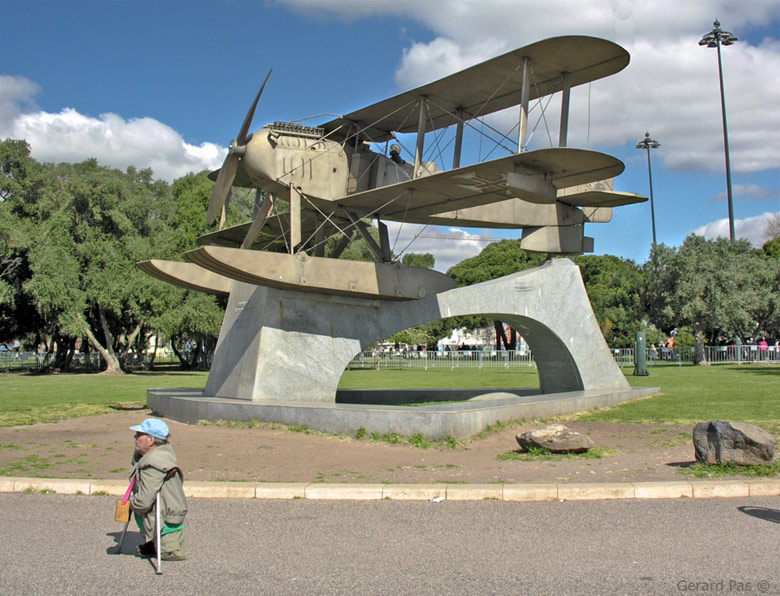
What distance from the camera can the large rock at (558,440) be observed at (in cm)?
A: 1168

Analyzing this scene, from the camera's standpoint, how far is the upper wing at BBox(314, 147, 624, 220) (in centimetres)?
1469

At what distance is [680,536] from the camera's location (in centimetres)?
684

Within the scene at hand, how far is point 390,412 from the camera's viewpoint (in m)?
13.8

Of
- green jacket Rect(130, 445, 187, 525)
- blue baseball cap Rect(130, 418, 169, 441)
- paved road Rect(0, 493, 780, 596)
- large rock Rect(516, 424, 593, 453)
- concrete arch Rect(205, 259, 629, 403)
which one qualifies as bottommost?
paved road Rect(0, 493, 780, 596)

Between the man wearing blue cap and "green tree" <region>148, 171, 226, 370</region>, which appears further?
"green tree" <region>148, 171, 226, 370</region>

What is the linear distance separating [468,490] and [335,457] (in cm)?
385

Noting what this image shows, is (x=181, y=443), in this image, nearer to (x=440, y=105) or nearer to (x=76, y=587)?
(x=76, y=587)

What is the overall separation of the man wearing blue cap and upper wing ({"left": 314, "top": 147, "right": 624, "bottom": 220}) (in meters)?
10.1

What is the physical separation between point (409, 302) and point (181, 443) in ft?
22.9

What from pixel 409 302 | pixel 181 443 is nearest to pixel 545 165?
pixel 409 302

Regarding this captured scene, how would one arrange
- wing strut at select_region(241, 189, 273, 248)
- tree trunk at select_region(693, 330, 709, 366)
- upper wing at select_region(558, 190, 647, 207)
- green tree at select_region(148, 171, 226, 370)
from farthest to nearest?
tree trunk at select_region(693, 330, 709, 366), green tree at select_region(148, 171, 226, 370), upper wing at select_region(558, 190, 647, 207), wing strut at select_region(241, 189, 273, 248)

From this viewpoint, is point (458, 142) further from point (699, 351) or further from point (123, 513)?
point (699, 351)

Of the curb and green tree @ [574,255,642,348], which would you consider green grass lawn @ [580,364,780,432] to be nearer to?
the curb

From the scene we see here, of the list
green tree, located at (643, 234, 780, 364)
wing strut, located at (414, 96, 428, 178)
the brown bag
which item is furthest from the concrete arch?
green tree, located at (643, 234, 780, 364)
